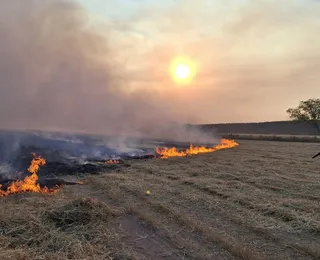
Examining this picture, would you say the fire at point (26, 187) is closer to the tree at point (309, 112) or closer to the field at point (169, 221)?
the field at point (169, 221)

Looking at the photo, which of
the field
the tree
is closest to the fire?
the field

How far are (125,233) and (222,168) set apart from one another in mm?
9456

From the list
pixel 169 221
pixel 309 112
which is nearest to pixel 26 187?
pixel 169 221

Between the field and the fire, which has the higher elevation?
the fire

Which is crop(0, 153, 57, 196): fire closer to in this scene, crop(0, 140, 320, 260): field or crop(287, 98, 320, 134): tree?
crop(0, 140, 320, 260): field

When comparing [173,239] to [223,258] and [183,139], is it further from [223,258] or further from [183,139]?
[183,139]

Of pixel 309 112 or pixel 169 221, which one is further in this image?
pixel 309 112

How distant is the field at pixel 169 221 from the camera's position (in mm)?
5918

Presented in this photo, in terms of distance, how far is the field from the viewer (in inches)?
233

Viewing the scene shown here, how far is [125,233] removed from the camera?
22.7ft

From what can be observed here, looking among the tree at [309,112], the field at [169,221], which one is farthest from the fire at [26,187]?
the tree at [309,112]

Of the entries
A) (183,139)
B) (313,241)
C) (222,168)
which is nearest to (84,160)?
(222,168)

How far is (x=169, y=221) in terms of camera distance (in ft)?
25.3

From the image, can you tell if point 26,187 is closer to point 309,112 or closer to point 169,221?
point 169,221
